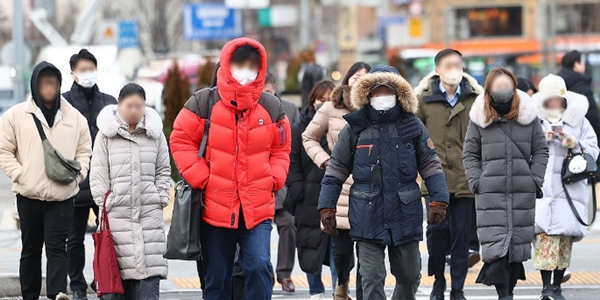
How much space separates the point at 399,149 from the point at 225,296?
4.53ft

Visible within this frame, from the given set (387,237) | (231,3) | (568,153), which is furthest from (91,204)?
(231,3)

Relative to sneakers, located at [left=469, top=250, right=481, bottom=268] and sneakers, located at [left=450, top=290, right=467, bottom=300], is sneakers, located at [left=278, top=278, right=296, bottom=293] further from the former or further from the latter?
sneakers, located at [left=469, top=250, right=481, bottom=268]

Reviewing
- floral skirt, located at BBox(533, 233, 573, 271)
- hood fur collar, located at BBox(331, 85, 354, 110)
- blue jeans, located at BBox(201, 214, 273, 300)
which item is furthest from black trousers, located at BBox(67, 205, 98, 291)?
floral skirt, located at BBox(533, 233, 573, 271)

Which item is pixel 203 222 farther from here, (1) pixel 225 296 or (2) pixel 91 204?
(2) pixel 91 204

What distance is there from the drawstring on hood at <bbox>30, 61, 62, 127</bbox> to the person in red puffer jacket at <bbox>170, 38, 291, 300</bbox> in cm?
183

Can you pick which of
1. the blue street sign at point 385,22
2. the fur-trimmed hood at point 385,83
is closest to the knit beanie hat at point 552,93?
the fur-trimmed hood at point 385,83

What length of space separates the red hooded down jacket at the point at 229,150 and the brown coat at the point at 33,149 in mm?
1739

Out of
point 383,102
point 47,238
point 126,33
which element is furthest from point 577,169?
point 126,33

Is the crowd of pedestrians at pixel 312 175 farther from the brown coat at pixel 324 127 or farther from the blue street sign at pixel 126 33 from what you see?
the blue street sign at pixel 126 33

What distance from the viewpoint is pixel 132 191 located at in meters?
8.08

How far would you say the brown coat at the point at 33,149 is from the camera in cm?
866

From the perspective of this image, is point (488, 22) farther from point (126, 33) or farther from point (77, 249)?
point (77, 249)

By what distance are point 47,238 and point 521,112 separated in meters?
3.46

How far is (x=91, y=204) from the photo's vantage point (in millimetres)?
9391
